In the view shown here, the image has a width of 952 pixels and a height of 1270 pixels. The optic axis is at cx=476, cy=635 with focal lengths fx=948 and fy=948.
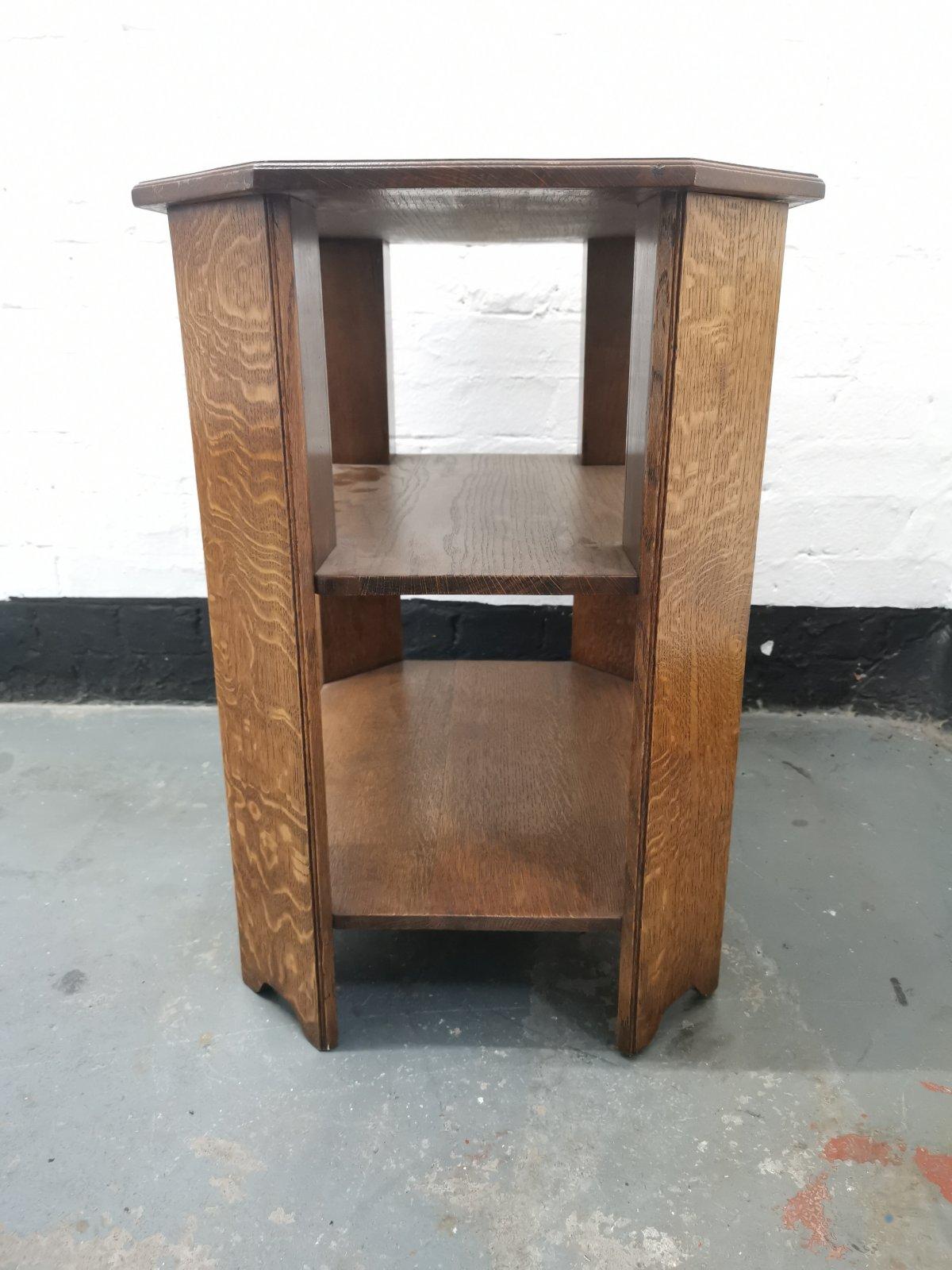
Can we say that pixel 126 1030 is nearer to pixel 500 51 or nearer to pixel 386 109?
pixel 386 109

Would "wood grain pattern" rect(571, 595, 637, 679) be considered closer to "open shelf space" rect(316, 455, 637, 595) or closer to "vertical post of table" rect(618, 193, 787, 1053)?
"open shelf space" rect(316, 455, 637, 595)

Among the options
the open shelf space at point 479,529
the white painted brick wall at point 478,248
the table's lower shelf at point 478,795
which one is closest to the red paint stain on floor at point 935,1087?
the table's lower shelf at point 478,795

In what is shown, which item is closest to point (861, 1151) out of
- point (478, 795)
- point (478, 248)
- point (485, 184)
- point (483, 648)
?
→ point (478, 795)

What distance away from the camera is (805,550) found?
1.89 m

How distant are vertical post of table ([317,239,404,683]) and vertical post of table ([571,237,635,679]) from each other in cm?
33

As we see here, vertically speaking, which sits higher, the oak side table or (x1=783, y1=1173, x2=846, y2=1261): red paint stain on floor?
the oak side table

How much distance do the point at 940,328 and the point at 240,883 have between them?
5.07ft

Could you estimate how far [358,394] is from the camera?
5.17 ft

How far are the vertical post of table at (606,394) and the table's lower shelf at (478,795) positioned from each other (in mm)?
53

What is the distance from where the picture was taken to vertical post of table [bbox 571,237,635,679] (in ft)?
4.90

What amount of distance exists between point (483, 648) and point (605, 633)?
16.5 inches

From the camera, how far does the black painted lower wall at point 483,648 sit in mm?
1928

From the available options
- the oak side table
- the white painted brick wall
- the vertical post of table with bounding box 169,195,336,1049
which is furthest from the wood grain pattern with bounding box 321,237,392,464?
the vertical post of table with bounding box 169,195,336,1049

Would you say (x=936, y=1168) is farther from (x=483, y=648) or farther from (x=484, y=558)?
(x=483, y=648)
